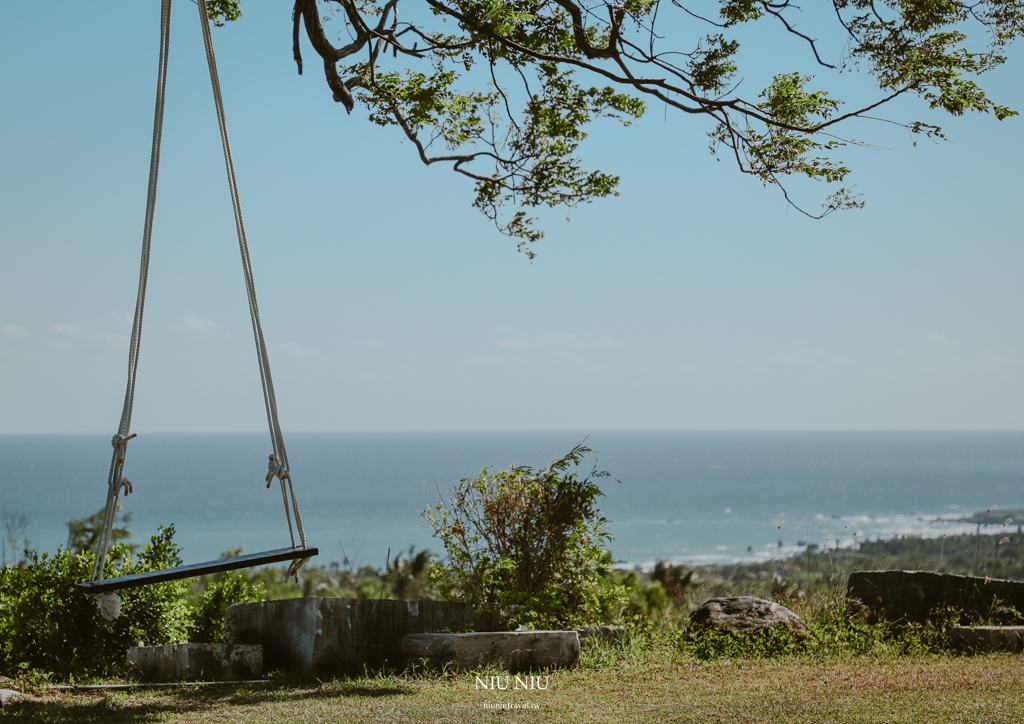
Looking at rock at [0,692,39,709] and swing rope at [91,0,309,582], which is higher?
swing rope at [91,0,309,582]

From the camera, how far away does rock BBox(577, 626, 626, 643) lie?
6.37 meters

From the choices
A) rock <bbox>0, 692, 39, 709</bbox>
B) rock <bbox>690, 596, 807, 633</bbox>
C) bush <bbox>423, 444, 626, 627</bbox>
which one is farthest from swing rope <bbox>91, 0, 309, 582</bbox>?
rock <bbox>690, 596, 807, 633</bbox>

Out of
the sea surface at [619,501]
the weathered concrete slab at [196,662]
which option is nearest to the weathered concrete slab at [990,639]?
the weathered concrete slab at [196,662]

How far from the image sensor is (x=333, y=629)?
226 inches

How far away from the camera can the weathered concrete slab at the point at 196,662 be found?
5.65 meters

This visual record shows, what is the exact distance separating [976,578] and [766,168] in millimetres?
3434

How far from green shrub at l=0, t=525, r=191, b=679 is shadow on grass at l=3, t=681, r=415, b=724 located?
0.90m

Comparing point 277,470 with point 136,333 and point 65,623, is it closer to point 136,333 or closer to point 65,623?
point 136,333

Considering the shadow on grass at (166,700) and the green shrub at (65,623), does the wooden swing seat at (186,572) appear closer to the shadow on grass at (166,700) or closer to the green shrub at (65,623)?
the shadow on grass at (166,700)

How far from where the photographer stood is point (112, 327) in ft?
294

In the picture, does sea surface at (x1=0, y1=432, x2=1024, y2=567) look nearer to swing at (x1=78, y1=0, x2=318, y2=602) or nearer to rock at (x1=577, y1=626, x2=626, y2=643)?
rock at (x1=577, y1=626, x2=626, y2=643)

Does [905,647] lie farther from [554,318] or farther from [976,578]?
[554,318]

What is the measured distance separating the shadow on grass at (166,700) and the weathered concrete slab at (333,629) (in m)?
0.37

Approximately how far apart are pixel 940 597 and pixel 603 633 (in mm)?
2535
